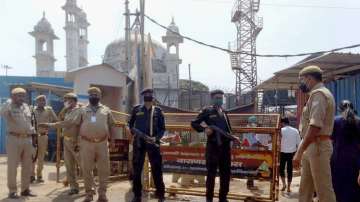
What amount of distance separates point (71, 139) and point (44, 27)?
40.5 meters

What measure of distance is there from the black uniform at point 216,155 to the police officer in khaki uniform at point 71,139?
2150mm

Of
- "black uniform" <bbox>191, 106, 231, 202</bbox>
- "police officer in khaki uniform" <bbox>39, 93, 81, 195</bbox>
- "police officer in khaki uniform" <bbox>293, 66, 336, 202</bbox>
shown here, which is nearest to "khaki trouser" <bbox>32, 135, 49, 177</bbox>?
"police officer in khaki uniform" <bbox>39, 93, 81, 195</bbox>

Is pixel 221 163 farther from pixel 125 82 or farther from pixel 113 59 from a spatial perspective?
pixel 113 59

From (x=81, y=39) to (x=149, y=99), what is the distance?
170ft

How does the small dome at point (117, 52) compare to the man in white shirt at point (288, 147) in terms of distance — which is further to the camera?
the small dome at point (117, 52)

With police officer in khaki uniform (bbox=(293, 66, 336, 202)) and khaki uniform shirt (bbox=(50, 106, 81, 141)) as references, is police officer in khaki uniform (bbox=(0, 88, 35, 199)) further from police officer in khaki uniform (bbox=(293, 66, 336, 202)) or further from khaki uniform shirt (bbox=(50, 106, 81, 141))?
police officer in khaki uniform (bbox=(293, 66, 336, 202))

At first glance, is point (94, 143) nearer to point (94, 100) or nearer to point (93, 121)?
point (93, 121)

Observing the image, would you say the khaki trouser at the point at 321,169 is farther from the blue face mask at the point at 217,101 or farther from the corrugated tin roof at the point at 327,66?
the corrugated tin roof at the point at 327,66

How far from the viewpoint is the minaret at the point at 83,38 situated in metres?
56.1

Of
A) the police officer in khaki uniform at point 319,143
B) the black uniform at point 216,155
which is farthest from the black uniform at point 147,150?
the police officer in khaki uniform at point 319,143

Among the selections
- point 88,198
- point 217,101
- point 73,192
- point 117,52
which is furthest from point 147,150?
point 117,52

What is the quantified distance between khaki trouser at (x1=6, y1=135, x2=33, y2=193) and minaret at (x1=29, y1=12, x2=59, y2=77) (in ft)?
126

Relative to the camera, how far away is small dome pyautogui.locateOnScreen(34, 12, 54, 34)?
45.9 metres

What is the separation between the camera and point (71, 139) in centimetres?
852
